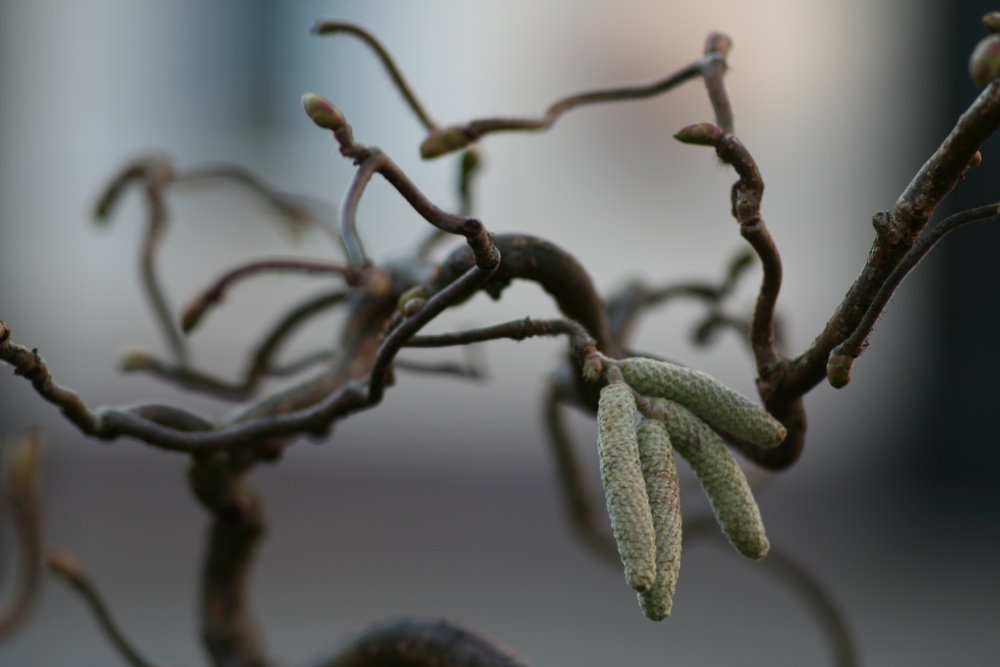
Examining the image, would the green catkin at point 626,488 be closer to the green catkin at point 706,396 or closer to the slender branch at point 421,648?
the green catkin at point 706,396

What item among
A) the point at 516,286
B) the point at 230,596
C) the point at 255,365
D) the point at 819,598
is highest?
the point at 255,365

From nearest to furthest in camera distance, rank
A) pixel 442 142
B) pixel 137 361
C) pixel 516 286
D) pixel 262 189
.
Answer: pixel 442 142
pixel 137 361
pixel 262 189
pixel 516 286

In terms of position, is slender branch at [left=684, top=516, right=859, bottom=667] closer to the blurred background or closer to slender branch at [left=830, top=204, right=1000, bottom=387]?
slender branch at [left=830, top=204, right=1000, bottom=387]

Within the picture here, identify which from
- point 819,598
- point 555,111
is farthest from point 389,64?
point 819,598

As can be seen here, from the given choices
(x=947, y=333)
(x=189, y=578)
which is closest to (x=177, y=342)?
(x=189, y=578)

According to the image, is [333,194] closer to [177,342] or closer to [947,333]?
[947,333]

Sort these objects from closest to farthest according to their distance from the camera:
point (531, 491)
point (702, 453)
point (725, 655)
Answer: point (702, 453) < point (725, 655) < point (531, 491)

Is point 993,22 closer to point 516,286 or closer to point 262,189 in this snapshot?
point 262,189

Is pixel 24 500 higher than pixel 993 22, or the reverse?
pixel 993 22

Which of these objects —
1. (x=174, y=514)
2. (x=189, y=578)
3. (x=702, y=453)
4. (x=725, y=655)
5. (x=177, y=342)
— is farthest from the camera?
(x=174, y=514)
